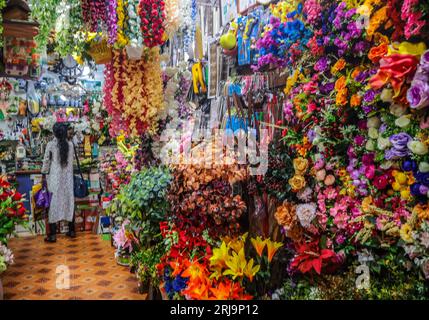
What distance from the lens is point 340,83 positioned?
1772 mm

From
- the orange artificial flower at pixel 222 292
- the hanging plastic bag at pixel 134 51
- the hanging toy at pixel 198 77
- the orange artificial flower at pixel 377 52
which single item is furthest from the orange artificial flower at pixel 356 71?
the hanging toy at pixel 198 77

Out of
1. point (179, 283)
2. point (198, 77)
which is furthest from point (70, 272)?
point (198, 77)

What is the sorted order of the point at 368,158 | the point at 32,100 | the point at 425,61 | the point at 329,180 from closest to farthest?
the point at 425,61, the point at 368,158, the point at 329,180, the point at 32,100

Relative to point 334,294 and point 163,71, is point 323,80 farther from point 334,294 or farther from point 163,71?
point 163,71

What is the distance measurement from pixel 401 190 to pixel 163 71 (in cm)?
292

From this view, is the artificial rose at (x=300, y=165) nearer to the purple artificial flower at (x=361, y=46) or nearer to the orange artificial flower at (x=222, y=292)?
the purple artificial flower at (x=361, y=46)

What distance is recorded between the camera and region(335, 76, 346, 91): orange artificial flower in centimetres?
175

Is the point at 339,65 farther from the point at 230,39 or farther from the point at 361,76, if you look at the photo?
the point at 230,39

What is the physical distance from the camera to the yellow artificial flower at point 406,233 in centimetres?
146

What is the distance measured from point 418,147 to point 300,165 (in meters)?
0.67

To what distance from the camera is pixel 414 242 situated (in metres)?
1.43

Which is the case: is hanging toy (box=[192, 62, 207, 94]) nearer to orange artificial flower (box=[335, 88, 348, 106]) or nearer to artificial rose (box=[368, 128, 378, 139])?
orange artificial flower (box=[335, 88, 348, 106])

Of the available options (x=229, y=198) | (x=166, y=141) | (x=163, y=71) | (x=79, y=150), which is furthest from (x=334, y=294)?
(x=79, y=150)

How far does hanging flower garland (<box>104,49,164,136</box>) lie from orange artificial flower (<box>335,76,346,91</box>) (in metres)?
1.96
